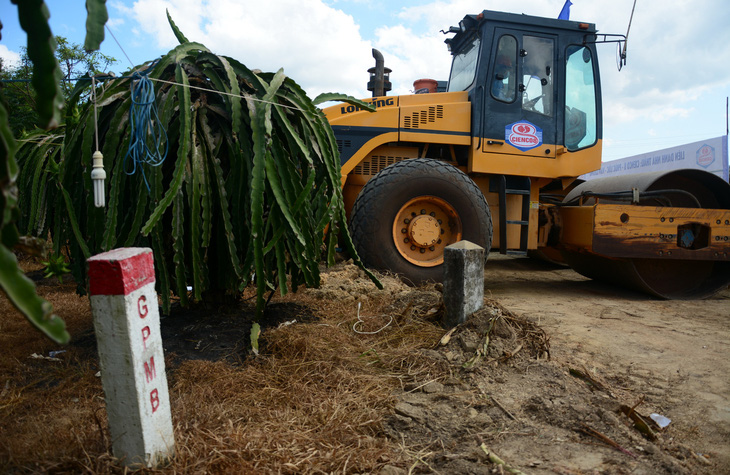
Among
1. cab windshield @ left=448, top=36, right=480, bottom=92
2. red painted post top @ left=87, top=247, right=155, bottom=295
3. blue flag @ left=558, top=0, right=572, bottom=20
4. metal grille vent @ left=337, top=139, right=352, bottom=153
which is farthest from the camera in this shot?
blue flag @ left=558, top=0, right=572, bottom=20

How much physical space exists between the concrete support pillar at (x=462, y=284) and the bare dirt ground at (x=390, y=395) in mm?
90

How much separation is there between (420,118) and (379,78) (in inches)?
34.2

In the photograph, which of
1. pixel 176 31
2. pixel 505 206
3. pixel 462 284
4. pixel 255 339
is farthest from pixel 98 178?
pixel 505 206

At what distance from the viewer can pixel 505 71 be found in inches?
224

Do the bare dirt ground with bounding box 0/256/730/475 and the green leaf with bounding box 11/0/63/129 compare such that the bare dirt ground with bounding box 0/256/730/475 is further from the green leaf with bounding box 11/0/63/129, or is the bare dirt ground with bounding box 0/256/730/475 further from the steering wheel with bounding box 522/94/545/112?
the steering wheel with bounding box 522/94/545/112

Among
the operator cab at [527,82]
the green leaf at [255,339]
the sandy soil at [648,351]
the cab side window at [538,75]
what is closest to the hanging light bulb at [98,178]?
the green leaf at [255,339]

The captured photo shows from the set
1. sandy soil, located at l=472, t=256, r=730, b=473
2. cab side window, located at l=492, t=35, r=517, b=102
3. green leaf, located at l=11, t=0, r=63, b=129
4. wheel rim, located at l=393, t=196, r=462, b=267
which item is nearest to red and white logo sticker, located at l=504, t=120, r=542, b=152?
cab side window, located at l=492, t=35, r=517, b=102

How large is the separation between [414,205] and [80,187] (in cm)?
325

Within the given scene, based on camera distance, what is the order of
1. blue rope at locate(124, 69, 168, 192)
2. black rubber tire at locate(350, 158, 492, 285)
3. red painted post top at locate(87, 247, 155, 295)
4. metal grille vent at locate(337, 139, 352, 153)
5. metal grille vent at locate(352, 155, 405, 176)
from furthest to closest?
metal grille vent at locate(352, 155, 405, 176) → metal grille vent at locate(337, 139, 352, 153) → black rubber tire at locate(350, 158, 492, 285) → blue rope at locate(124, 69, 168, 192) → red painted post top at locate(87, 247, 155, 295)

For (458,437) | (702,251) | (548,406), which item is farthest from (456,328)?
(702,251)

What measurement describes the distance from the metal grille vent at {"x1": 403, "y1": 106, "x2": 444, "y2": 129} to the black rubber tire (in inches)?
30.6

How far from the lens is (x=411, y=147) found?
6.03 m

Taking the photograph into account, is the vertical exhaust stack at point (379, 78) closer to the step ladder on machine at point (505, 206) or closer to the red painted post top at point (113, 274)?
the step ladder on machine at point (505, 206)

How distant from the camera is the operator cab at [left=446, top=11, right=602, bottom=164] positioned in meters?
5.62
